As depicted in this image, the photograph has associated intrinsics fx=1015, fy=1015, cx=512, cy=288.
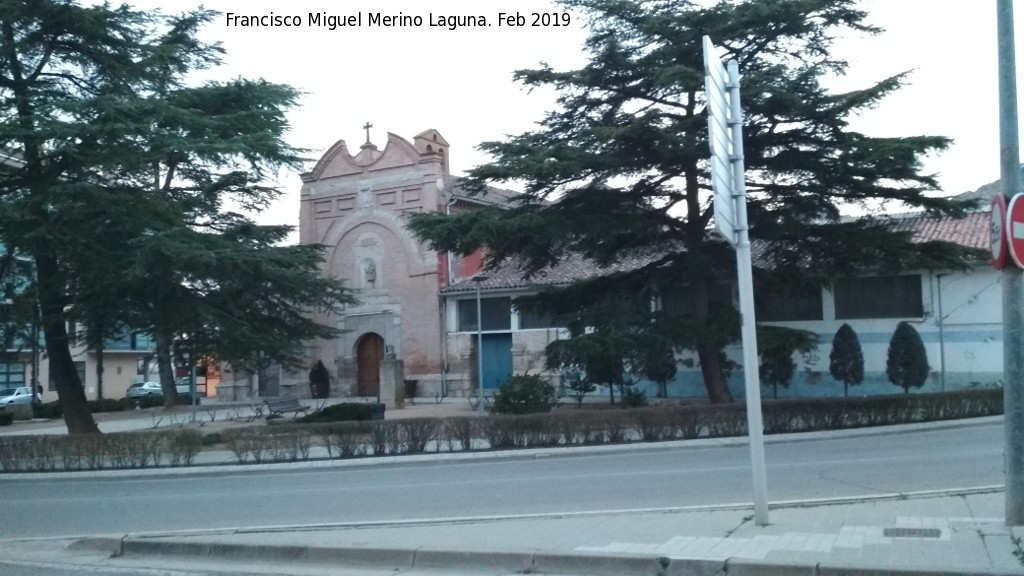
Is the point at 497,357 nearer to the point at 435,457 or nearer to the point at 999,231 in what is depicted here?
the point at 435,457

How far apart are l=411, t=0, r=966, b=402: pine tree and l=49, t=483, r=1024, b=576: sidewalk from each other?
13447 mm

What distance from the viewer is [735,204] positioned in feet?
33.8

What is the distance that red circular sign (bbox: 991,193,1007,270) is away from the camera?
344 inches

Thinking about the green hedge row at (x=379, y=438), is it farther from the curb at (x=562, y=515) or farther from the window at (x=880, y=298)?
the window at (x=880, y=298)

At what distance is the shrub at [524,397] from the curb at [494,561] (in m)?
16.3

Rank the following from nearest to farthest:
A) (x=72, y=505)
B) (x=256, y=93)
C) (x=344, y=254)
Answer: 1. (x=72, y=505)
2. (x=256, y=93)
3. (x=344, y=254)

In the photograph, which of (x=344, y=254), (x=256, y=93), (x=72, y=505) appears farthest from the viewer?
(x=344, y=254)

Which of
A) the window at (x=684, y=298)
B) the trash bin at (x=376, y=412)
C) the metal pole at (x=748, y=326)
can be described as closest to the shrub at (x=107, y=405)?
the trash bin at (x=376, y=412)

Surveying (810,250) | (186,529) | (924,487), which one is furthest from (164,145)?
(924,487)

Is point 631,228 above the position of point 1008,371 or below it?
above

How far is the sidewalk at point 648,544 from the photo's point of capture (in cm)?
806

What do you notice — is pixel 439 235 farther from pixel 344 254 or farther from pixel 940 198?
pixel 344 254

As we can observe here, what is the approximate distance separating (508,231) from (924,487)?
1348 cm

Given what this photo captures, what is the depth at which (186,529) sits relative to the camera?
12.3 metres
